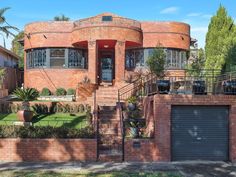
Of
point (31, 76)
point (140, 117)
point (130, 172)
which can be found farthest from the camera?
point (31, 76)

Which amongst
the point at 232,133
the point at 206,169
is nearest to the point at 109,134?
the point at 206,169

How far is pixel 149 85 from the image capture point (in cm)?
1923

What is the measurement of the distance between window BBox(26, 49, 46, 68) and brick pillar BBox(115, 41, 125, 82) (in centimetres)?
588

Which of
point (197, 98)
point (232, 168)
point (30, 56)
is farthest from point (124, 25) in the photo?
point (232, 168)

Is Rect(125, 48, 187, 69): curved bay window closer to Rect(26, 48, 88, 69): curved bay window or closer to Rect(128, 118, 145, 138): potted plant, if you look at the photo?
Rect(26, 48, 88, 69): curved bay window

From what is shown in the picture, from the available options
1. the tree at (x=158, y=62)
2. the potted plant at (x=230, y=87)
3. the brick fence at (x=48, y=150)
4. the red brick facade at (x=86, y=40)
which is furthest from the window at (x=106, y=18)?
the brick fence at (x=48, y=150)

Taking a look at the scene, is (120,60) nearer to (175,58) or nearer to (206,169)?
(175,58)

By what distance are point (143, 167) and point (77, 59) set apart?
17.8 m

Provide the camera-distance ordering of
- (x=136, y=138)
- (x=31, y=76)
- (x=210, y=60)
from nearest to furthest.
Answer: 1. (x=136, y=138)
2. (x=210, y=60)
3. (x=31, y=76)

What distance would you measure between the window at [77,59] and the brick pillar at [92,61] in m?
2.48

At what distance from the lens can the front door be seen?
31.4 metres

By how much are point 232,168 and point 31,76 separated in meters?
20.1

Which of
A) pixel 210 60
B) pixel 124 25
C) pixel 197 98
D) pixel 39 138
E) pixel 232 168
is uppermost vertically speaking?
pixel 124 25

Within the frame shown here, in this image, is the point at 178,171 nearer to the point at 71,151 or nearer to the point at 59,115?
the point at 71,151
